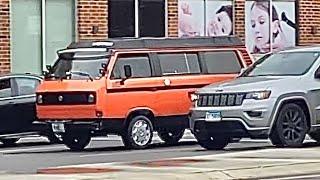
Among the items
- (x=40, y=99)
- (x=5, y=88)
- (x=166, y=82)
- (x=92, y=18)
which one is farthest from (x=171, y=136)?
(x=92, y=18)

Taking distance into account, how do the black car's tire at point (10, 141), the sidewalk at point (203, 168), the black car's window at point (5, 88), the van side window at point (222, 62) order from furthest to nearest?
the black car's tire at point (10, 141) → the black car's window at point (5, 88) → the van side window at point (222, 62) → the sidewalk at point (203, 168)

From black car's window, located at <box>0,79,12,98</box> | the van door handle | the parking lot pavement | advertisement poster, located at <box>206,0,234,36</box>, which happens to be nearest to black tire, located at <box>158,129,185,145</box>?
the van door handle

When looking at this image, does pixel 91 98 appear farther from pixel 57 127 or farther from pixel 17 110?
pixel 17 110

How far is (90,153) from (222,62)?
3758 millimetres

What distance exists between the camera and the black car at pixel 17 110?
77.4 ft

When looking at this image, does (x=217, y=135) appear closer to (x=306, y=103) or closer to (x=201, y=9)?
(x=306, y=103)

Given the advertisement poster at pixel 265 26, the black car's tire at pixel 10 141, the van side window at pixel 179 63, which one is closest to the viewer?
the van side window at pixel 179 63

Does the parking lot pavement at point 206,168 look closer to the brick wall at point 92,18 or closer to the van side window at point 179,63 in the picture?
the van side window at point 179,63

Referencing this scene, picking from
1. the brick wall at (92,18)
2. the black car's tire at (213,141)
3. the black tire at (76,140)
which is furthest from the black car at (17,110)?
the brick wall at (92,18)

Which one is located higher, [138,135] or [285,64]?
[285,64]

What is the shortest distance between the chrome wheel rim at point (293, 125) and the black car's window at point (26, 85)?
20.3ft

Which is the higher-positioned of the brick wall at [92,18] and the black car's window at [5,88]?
the brick wall at [92,18]

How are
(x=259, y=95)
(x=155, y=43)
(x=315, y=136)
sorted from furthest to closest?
(x=155, y=43) < (x=315, y=136) < (x=259, y=95)

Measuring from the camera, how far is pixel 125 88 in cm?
2203
